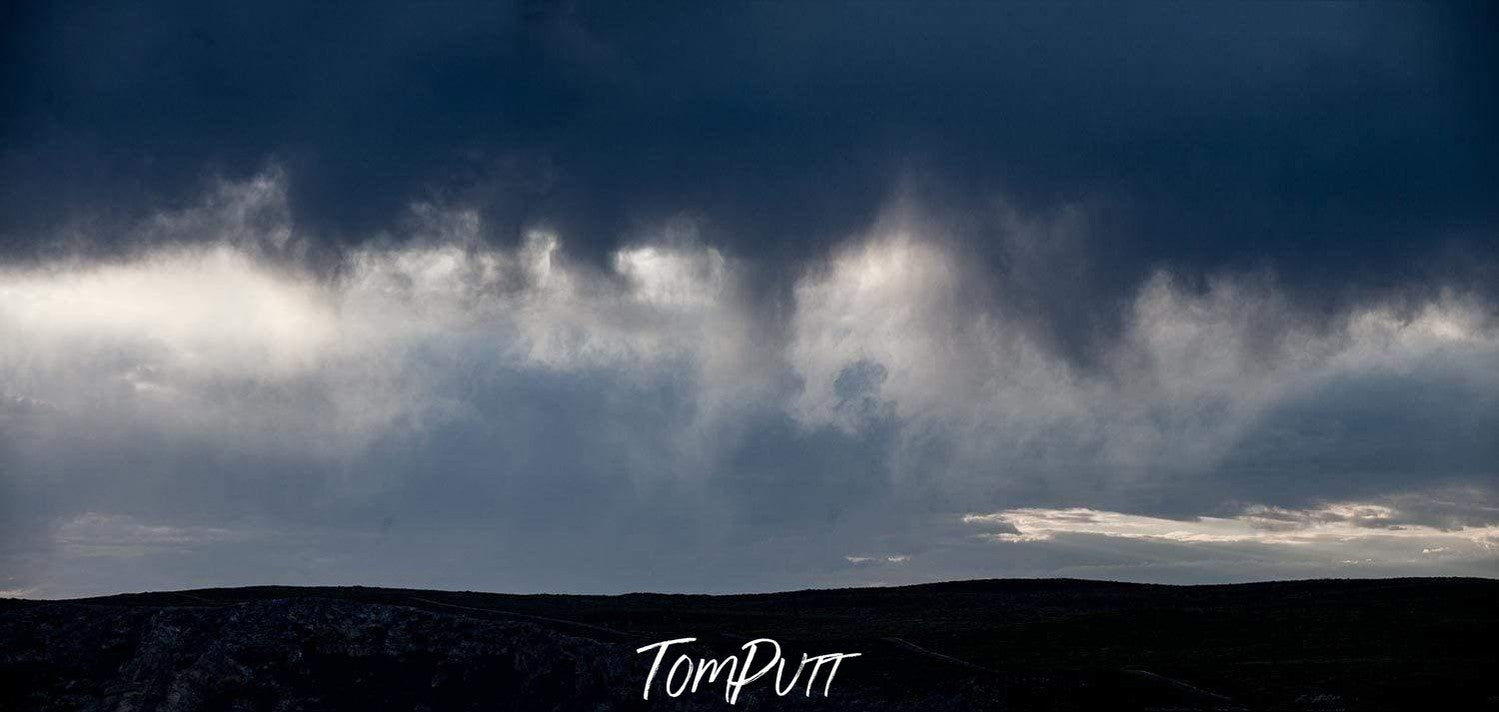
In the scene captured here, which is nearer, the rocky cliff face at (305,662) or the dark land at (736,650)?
the dark land at (736,650)

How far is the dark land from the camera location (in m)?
59.9

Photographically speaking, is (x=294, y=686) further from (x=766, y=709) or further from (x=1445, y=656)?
(x=1445, y=656)

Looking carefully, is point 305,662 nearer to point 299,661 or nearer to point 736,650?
point 299,661

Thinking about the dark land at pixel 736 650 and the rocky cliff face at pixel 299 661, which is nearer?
the dark land at pixel 736 650

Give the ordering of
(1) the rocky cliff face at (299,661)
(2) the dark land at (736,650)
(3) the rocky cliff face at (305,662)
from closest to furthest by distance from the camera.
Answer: (2) the dark land at (736,650), (3) the rocky cliff face at (305,662), (1) the rocky cliff face at (299,661)

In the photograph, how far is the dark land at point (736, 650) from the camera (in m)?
59.9

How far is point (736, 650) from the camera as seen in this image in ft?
240

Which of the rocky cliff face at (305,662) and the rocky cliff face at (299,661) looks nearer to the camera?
the rocky cliff face at (305,662)

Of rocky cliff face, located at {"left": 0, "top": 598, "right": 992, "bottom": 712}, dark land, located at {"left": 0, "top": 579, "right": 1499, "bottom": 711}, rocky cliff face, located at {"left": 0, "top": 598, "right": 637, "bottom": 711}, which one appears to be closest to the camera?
dark land, located at {"left": 0, "top": 579, "right": 1499, "bottom": 711}

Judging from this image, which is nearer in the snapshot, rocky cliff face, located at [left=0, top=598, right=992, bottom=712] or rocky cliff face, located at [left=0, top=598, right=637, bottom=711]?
rocky cliff face, located at [left=0, top=598, right=992, bottom=712]

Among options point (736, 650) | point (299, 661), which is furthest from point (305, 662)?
point (736, 650)

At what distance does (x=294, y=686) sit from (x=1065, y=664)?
46738mm

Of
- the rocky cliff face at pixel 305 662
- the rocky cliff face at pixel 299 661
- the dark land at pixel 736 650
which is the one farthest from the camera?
the rocky cliff face at pixel 299 661

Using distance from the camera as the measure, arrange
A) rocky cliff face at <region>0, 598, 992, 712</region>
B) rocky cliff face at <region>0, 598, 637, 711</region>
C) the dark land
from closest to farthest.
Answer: the dark land, rocky cliff face at <region>0, 598, 992, 712</region>, rocky cliff face at <region>0, 598, 637, 711</region>
